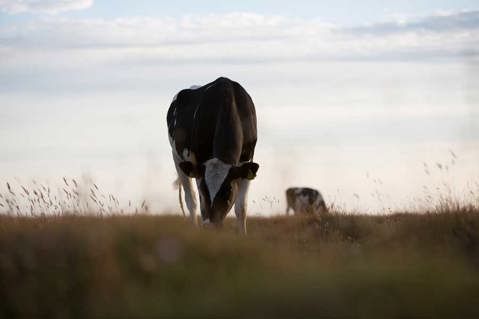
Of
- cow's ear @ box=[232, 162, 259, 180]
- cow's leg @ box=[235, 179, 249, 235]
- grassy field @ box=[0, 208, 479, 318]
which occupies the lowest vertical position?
grassy field @ box=[0, 208, 479, 318]

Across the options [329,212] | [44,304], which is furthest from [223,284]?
[329,212]

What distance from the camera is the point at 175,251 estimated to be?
9414mm

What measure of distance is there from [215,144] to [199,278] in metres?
6.50

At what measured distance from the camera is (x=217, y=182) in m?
14.2

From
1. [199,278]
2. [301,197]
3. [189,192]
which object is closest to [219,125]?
[189,192]

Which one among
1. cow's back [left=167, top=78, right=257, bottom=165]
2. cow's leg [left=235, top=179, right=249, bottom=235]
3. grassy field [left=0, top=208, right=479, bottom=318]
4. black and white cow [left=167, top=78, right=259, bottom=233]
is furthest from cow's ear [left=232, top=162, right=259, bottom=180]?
grassy field [left=0, top=208, right=479, bottom=318]

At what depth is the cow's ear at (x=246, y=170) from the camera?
47.6 ft

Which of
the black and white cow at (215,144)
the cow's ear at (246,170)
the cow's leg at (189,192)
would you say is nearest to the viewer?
the black and white cow at (215,144)

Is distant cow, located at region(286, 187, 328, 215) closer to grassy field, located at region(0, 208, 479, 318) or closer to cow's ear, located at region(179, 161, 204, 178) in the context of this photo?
cow's ear, located at region(179, 161, 204, 178)

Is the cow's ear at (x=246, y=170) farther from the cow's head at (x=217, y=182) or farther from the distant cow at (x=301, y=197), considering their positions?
the distant cow at (x=301, y=197)

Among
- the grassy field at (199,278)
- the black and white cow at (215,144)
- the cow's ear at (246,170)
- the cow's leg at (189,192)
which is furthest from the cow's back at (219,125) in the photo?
the grassy field at (199,278)

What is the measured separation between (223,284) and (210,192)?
17.7 feet

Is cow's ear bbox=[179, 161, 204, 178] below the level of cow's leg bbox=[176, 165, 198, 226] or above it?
above

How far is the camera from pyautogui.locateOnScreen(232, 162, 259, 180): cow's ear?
1451 cm
